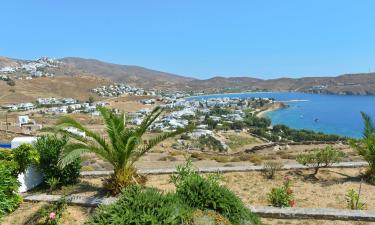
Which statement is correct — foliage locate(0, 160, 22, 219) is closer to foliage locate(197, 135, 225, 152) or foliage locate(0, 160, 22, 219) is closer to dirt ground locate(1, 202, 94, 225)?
dirt ground locate(1, 202, 94, 225)

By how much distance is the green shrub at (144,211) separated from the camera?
15.0 feet

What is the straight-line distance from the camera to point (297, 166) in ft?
40.2

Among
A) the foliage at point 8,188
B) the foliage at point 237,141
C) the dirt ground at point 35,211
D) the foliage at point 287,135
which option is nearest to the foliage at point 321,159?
the dirt ground at point 35,211

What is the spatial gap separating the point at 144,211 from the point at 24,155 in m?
5.43

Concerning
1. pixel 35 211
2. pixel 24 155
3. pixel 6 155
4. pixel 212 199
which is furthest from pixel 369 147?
pixel 6 155

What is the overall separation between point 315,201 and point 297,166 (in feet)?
9.76

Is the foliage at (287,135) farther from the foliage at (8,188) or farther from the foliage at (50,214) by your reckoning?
the foliage at (50,214)

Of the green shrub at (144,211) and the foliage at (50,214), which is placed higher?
the green shrub at (144,211)

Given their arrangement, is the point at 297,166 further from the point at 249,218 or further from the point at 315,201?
the point at 249,218

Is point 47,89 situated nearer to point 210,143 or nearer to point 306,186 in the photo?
point 210,143

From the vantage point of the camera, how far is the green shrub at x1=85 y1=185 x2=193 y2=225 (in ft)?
15.0

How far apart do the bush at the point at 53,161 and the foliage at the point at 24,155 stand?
280mm

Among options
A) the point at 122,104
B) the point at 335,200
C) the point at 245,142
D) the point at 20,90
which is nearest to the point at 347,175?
the point at 335,200

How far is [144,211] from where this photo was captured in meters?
4.66
